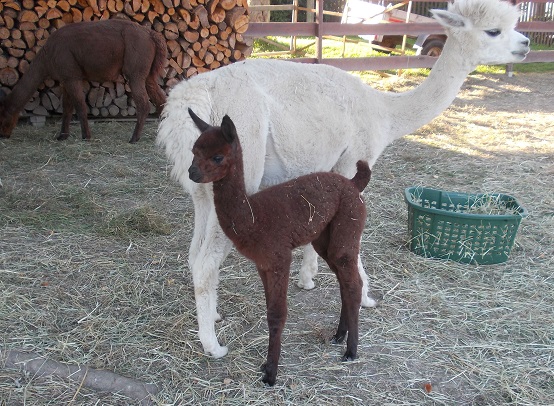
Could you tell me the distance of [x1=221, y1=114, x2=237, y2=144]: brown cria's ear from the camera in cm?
263

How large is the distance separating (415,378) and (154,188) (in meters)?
3.78

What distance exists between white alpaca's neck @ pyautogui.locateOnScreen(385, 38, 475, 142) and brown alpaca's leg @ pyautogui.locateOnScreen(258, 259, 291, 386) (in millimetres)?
1582

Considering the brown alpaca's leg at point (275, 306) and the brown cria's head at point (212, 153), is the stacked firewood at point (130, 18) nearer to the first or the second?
the brown cria's head at point (212, 153)

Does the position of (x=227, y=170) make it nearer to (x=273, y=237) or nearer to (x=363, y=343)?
(x=273, y=237)

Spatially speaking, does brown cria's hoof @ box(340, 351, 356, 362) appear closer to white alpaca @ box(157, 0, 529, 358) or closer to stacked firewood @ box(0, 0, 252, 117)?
white alpaca @ box(157, 0, 529, 358)

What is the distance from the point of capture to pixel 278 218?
2.93 meters

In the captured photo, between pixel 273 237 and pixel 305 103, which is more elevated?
pixel 305 103

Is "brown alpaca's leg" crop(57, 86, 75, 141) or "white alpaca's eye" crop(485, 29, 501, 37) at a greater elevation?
"white alpaca's eye" crop(485, 29, 501, 37)

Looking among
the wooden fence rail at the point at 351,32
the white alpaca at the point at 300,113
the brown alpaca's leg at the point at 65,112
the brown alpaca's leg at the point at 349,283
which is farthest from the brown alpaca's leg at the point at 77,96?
the brown alpaca's leg at the point at 349,283

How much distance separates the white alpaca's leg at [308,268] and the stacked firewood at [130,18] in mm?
5245

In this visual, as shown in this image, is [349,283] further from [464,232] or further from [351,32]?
[351,32]

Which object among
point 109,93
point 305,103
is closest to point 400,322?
point 305,103

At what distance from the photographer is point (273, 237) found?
114 inches

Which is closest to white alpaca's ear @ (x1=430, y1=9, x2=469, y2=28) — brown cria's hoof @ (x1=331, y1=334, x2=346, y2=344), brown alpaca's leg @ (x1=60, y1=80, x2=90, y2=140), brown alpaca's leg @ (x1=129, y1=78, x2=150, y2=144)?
brown cria's hoof @ (x1=331, y1=334, x2=346, y2=344)
